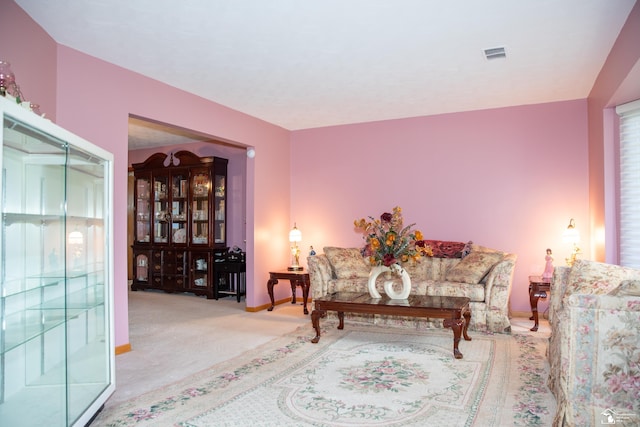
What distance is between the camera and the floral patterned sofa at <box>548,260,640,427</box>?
2.26 m

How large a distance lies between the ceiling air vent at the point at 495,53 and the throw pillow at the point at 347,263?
2.88 metres

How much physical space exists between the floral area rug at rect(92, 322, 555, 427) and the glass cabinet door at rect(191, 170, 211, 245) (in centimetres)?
361

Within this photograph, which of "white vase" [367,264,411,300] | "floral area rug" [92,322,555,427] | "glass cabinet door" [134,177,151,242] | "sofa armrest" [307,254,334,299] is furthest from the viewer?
"glass cabinet door" [134,177,151,242]

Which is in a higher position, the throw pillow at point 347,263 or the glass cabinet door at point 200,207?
the glass cabinet door at point 200,207

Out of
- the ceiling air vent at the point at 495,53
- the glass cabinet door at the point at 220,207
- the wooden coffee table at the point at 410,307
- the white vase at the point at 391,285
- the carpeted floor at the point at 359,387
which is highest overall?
the ceiling air vent at the point at 495,53

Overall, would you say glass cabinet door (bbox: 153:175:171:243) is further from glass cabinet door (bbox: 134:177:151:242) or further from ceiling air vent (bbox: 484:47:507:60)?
ceiling air vent (bbox: 484:47:507:60)

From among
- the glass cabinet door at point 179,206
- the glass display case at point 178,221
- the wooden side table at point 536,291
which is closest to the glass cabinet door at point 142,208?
the glass display case at point 178,221

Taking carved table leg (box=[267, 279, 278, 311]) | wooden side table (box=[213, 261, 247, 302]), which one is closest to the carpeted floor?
carved table leg (box=[267, 279, 278, 311])

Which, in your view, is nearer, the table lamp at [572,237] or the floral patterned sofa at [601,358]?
the floral patterned sofa at [601,358]

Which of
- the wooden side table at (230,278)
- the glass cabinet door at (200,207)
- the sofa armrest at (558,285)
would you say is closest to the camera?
the sofa armrest at (558,285)

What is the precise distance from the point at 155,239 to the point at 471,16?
6514 mm

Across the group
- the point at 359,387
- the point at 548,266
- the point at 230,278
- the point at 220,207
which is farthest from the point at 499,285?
the point at 220,207

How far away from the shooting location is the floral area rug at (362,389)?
2703mm

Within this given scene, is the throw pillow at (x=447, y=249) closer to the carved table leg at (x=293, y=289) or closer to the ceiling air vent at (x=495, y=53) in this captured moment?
the carved table leg at (x=293, y=289)
